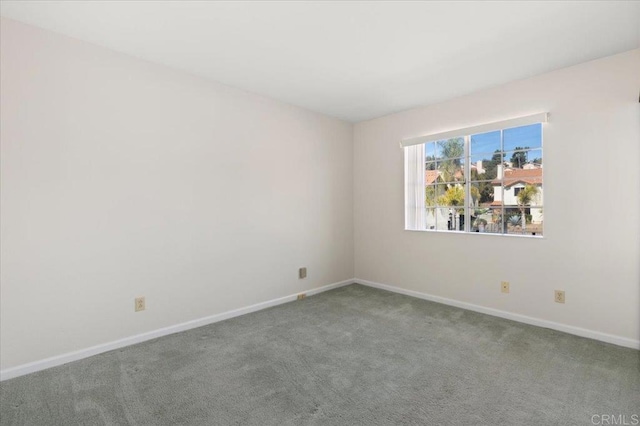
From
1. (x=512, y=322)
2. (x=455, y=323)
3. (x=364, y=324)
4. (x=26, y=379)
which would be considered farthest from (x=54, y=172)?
(x=512, y=322)

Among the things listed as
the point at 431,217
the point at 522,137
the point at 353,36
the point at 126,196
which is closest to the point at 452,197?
the point at 431,217

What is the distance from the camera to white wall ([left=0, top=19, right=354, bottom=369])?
2164mm

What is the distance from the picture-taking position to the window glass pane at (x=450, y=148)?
3654 millimetres

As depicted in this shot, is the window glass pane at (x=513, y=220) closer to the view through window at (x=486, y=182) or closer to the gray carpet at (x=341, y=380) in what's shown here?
the view through window at (x=486, y=182)

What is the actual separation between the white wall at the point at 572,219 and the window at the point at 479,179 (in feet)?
0.46

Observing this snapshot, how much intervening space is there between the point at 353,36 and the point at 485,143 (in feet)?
6.52

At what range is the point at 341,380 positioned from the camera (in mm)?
2062

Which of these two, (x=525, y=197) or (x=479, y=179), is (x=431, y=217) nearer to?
(x=479, y=179)

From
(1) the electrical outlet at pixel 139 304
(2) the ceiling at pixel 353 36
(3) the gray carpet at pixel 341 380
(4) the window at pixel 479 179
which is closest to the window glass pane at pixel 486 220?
(4) the window at pixel 479 179

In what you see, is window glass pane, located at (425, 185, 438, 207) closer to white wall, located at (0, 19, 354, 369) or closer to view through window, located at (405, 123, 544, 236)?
view through window, located at (405, 123, 544, 236)

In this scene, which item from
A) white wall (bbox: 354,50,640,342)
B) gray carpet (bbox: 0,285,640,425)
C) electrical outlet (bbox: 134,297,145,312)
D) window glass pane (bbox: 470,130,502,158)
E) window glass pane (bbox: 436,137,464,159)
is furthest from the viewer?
window glass pane (bbox: 436,137,464,159)

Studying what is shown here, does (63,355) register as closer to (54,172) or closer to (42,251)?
(42,251)

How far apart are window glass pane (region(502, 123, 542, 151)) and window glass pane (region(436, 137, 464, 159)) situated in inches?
18.4

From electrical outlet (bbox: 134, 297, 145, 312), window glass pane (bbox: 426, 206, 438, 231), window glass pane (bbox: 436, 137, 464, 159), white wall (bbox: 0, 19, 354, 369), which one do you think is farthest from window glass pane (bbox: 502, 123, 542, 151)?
electrical outlet (bbox: 134, 297, 145, 312)
